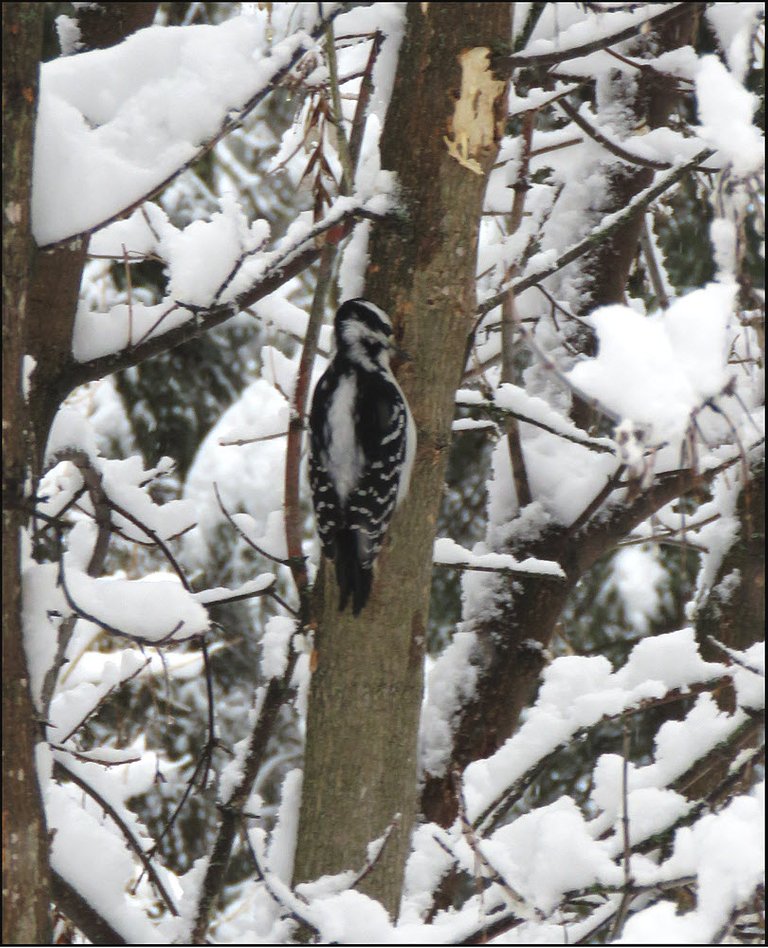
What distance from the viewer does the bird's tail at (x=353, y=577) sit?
2.20m

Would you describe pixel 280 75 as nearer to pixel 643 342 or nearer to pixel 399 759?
pixel 643 342

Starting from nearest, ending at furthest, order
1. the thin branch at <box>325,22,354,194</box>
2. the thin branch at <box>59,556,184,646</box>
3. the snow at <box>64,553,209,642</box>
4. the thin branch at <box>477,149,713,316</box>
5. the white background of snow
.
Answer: the white background of snow, the thin branch at <box>59,556,184,646</box>, the snow at <box>64,553,209,642</box>, the thin branch at <box>325,22,354,194</box>, the thin branch at <box>477,149,713,316</box>

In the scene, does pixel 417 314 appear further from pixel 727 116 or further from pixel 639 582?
pixel 639 582

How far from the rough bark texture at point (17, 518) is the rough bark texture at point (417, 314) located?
0.68 meters

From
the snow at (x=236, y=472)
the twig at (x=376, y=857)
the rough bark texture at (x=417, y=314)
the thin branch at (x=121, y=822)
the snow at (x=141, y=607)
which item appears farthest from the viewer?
the snow at (x=236, y=472)

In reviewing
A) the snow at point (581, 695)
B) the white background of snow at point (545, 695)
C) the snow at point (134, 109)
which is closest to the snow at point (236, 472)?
the white background of snow at point (545, 695)

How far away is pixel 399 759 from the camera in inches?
84.3

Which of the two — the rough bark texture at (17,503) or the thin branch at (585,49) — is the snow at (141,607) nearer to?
the rough bark texture at (17,503)

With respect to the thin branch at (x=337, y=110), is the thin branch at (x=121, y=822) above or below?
below

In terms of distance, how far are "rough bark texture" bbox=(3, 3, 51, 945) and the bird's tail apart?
773mm

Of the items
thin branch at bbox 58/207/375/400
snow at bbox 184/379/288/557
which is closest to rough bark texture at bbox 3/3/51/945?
thin branch at bbox 58/207/375/400

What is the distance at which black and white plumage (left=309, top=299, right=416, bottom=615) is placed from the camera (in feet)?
7.53

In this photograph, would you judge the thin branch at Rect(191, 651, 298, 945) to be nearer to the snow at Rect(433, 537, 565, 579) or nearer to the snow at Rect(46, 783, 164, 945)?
the snow at Rect(46, 783, 164, 945)

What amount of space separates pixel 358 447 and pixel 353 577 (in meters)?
0.73
